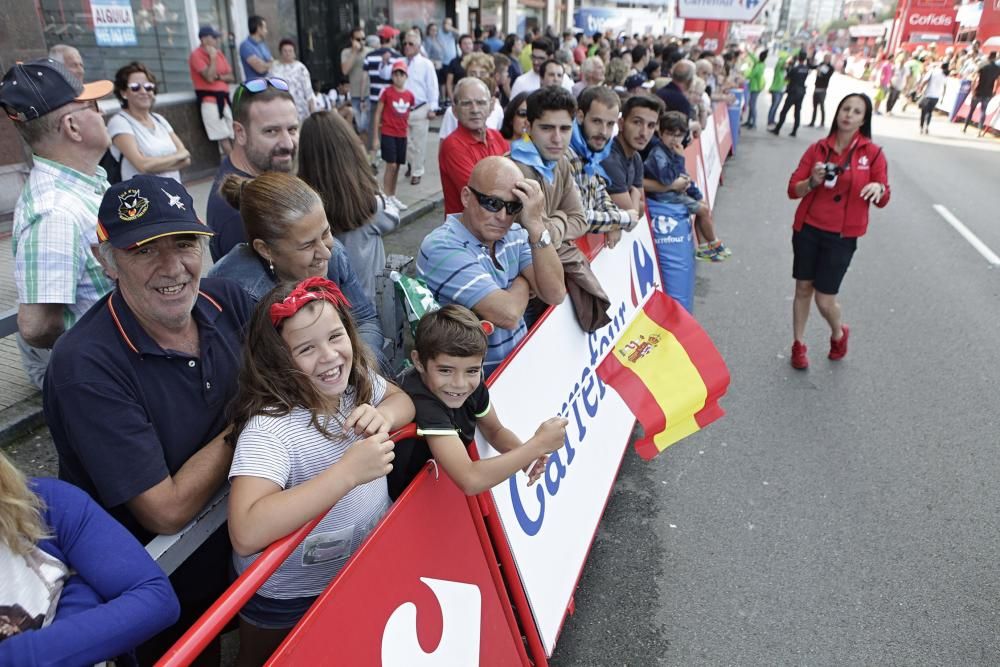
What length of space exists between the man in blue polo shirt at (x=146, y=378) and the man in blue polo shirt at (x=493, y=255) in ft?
3.23

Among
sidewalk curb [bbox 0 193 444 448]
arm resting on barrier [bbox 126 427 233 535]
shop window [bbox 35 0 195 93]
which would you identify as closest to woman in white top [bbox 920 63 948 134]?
shop window [bbox 35 0 195 93]

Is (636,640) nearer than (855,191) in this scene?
Yes

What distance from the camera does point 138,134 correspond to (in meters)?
4.74

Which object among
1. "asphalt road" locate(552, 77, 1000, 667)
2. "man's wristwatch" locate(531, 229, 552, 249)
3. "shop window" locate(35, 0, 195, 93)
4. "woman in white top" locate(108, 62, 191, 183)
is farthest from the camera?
"shop window" locate(35, 0, 195, 93)

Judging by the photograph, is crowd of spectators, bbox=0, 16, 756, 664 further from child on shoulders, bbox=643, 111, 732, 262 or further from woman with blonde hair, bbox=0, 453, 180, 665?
child on shoulders, bbox=643, 111, 732, 262

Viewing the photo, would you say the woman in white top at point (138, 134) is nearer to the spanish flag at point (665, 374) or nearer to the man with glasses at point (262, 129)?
the man with glasses at point (262, 129)

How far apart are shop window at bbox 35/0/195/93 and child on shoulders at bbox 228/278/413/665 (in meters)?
7.40

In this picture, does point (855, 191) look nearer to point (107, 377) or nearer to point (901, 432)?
point (901, 432)

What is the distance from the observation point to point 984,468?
13.5 feet

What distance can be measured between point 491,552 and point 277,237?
1243 millimetres

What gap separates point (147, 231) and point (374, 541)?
0.94 metres

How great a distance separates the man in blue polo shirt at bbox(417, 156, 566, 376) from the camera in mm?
2631

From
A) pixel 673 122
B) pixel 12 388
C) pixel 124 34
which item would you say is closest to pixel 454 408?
pixel 12 388

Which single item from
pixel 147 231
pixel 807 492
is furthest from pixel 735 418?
pixel 147 231
